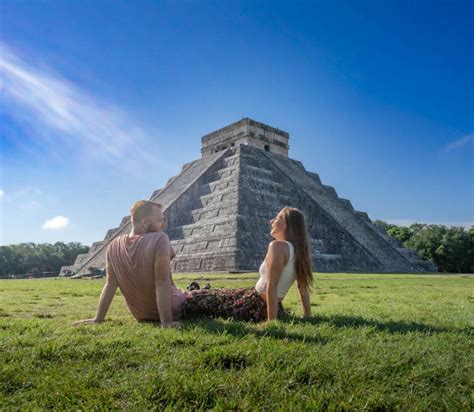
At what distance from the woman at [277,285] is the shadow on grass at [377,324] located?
0.31 m

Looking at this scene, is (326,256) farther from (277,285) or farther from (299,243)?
(277,285)

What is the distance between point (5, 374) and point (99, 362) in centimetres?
53

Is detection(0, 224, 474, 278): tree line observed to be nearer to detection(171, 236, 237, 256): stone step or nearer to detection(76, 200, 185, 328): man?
detection(171, 236, 237, 256): stone step

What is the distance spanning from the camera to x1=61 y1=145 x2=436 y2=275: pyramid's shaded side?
58.5ft

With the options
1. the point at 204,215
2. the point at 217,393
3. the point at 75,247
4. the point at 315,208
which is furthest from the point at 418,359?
the point at 75,247

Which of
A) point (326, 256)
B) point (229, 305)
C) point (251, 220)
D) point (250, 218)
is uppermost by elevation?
point (250, 218)

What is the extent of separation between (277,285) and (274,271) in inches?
5.7

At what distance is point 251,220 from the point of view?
1889 centimetres

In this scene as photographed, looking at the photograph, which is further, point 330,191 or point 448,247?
point 448,247

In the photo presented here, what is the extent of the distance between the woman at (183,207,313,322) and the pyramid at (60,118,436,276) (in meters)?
11.7

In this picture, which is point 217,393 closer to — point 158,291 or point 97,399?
point 97,399

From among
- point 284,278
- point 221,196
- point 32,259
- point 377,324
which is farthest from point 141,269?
point 32,259

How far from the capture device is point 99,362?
2.67 meters

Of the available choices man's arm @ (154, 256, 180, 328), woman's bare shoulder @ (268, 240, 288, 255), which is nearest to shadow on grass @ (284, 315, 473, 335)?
woman's bare shoulder @ (268, 240, 288, 255)
